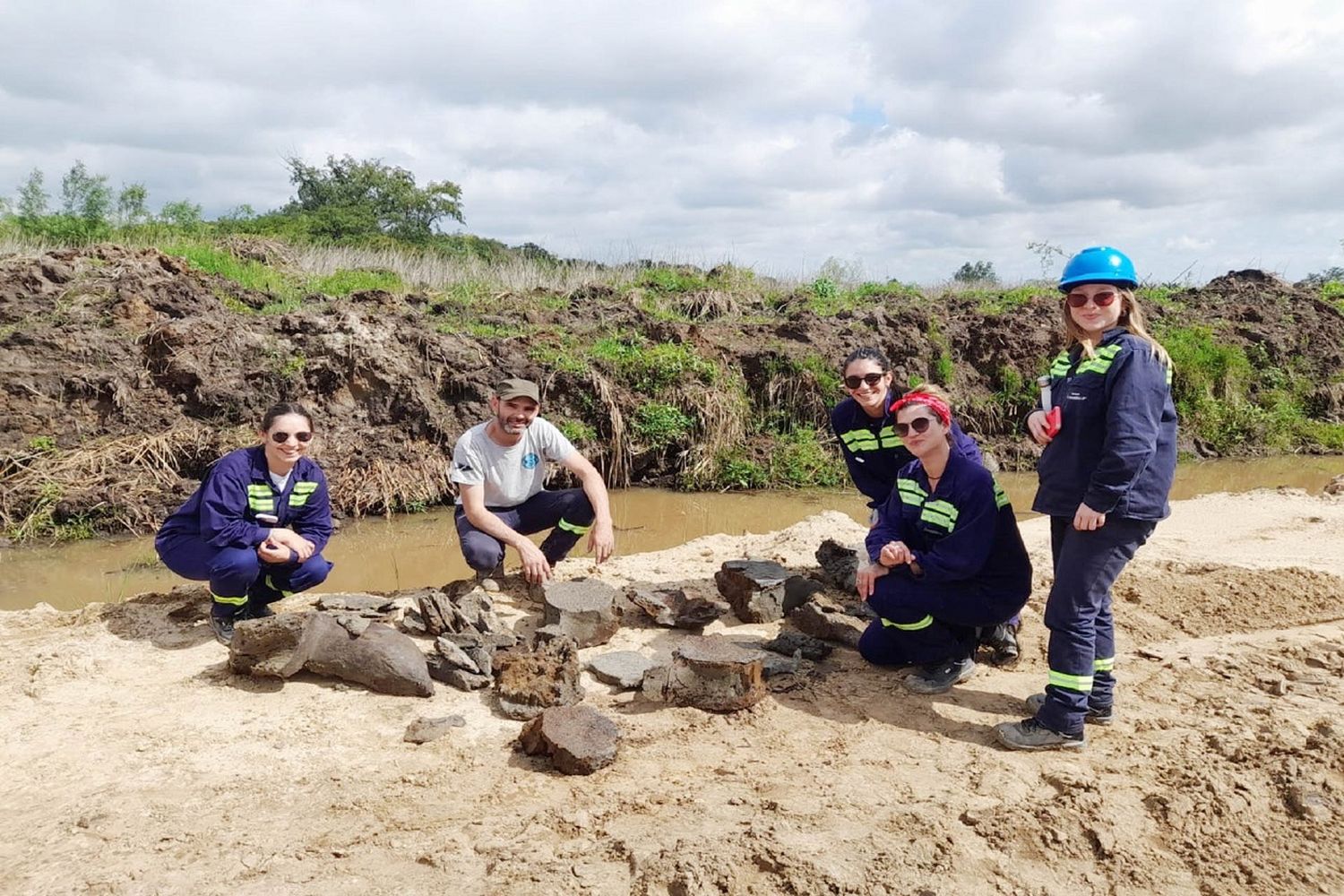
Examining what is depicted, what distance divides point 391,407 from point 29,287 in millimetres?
4280

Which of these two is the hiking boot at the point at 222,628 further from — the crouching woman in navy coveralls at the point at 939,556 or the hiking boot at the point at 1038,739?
the hiking boot at the point at 1038,739

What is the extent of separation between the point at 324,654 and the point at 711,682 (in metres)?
1.82

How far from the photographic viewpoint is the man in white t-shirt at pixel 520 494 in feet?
16.6

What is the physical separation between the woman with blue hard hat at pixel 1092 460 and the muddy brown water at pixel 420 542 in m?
4.48

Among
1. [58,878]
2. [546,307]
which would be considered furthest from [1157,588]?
[546,307]

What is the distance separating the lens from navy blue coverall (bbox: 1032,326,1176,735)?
320 cm

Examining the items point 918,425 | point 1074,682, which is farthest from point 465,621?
point 1074,682

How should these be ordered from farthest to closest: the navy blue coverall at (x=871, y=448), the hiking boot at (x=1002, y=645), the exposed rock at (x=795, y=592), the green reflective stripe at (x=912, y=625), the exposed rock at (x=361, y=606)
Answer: the exposed rock at (x=795, y=592) → the navy blue coverall at (x=871, y=448) → the exposed rock at (x=361, y=606) → the hiking boot at (x=1002, y=645) → the green reflective stripe at (x=912, y=625)

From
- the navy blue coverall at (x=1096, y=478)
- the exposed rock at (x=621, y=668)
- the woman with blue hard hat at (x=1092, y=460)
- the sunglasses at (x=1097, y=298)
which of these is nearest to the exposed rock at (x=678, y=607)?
→ the exposed rock at (x=621, y=668)

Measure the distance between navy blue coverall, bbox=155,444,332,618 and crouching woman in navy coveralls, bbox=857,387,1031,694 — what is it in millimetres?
2929

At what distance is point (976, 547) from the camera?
3896 millimetres

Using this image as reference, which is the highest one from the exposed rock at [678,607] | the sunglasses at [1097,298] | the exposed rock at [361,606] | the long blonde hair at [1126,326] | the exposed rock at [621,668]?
the sunglasses at [1097,298]

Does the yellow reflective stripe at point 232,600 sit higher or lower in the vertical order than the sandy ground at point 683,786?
higher

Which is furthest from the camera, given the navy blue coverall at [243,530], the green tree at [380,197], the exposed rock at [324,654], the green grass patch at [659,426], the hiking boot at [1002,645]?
the green tree at [380,197]
